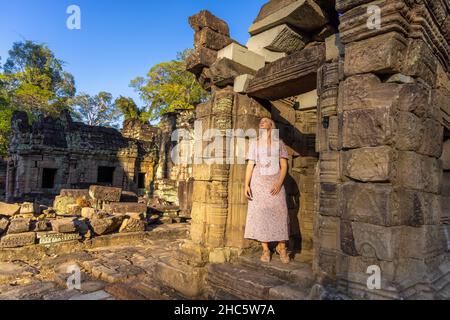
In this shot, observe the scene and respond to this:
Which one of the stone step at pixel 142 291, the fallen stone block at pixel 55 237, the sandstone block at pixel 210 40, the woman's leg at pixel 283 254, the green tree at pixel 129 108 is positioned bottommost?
the stone step at pixel 142 291

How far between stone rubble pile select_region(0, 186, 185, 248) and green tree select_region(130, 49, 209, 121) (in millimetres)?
21311

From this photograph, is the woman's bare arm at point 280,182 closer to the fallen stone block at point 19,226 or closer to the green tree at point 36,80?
the fallen stone block at point 19,226

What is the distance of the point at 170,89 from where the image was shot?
1208 inches

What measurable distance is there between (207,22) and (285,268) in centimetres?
407

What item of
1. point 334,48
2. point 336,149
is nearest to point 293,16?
point 334,48

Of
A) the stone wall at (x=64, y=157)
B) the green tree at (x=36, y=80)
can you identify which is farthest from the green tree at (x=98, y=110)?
the stone wall at (x=64, y=157)

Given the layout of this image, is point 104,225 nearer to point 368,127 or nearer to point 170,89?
point 368,127

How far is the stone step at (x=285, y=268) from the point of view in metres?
3.36

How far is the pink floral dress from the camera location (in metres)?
3.98

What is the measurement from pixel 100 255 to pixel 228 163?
151 inches

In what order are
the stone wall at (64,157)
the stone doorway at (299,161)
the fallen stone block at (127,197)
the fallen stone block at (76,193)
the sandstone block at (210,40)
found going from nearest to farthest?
the sandstone block at (210,40)
the stone doorway at (299,161)
the fallen stone block at (76,193)
the fallen stone block at (127,197)
the stone wall at (64,157)

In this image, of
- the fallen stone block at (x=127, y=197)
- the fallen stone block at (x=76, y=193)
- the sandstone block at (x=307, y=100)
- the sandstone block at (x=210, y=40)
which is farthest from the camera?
the fallen stone block at (x=127, y=197)

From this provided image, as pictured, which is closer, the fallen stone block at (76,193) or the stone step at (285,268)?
the stone step at (285,268)

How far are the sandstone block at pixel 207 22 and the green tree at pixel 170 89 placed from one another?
83.7 feet
